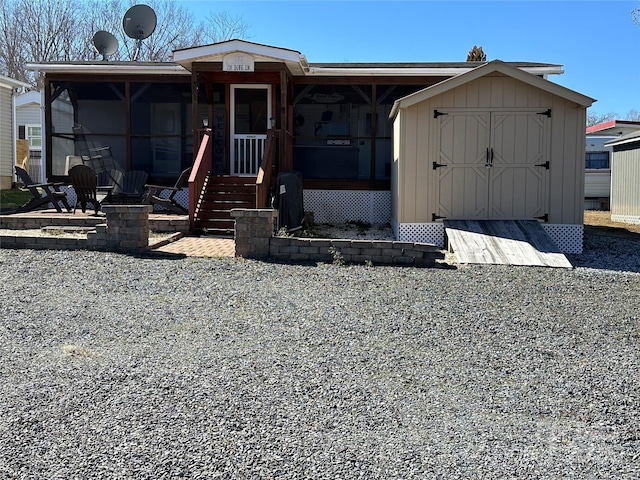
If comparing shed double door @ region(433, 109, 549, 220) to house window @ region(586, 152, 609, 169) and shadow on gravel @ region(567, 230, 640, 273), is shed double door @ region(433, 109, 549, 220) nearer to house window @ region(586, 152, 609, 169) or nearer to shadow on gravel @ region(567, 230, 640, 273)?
shadow on gravel @ region(567, 230, 640, 273)

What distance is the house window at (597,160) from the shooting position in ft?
→ 64.3

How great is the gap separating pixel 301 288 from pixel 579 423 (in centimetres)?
340

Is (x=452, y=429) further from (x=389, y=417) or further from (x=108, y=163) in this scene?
(x=108, y=163)

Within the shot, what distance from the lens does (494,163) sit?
927 centimetres

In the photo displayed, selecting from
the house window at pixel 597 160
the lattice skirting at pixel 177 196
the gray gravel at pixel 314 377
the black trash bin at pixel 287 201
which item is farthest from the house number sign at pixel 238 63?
the house window at pixel 597 160

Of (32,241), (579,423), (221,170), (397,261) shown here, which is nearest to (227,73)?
(221,170)

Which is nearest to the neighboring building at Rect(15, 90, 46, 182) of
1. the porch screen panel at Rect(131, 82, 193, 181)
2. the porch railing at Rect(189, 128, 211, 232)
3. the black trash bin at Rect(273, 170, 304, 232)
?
the porch screen panel at Rect(131, 82, 193, 181)

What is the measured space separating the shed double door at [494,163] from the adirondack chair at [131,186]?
236 inches

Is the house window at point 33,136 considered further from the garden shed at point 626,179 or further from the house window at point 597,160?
the garden shed at point 626,179

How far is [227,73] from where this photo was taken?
38.0 ft

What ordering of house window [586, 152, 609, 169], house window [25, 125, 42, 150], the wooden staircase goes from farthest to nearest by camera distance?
1. house window [25, 125, 42, 150]
2. house window [586, 152, 609, 169]
3. the wooden staircase

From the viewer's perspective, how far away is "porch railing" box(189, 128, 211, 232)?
9.75 m

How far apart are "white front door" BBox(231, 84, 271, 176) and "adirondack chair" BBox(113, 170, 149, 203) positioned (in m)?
1.83

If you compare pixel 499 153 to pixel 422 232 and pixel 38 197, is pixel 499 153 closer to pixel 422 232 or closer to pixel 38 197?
pixel 422 232
